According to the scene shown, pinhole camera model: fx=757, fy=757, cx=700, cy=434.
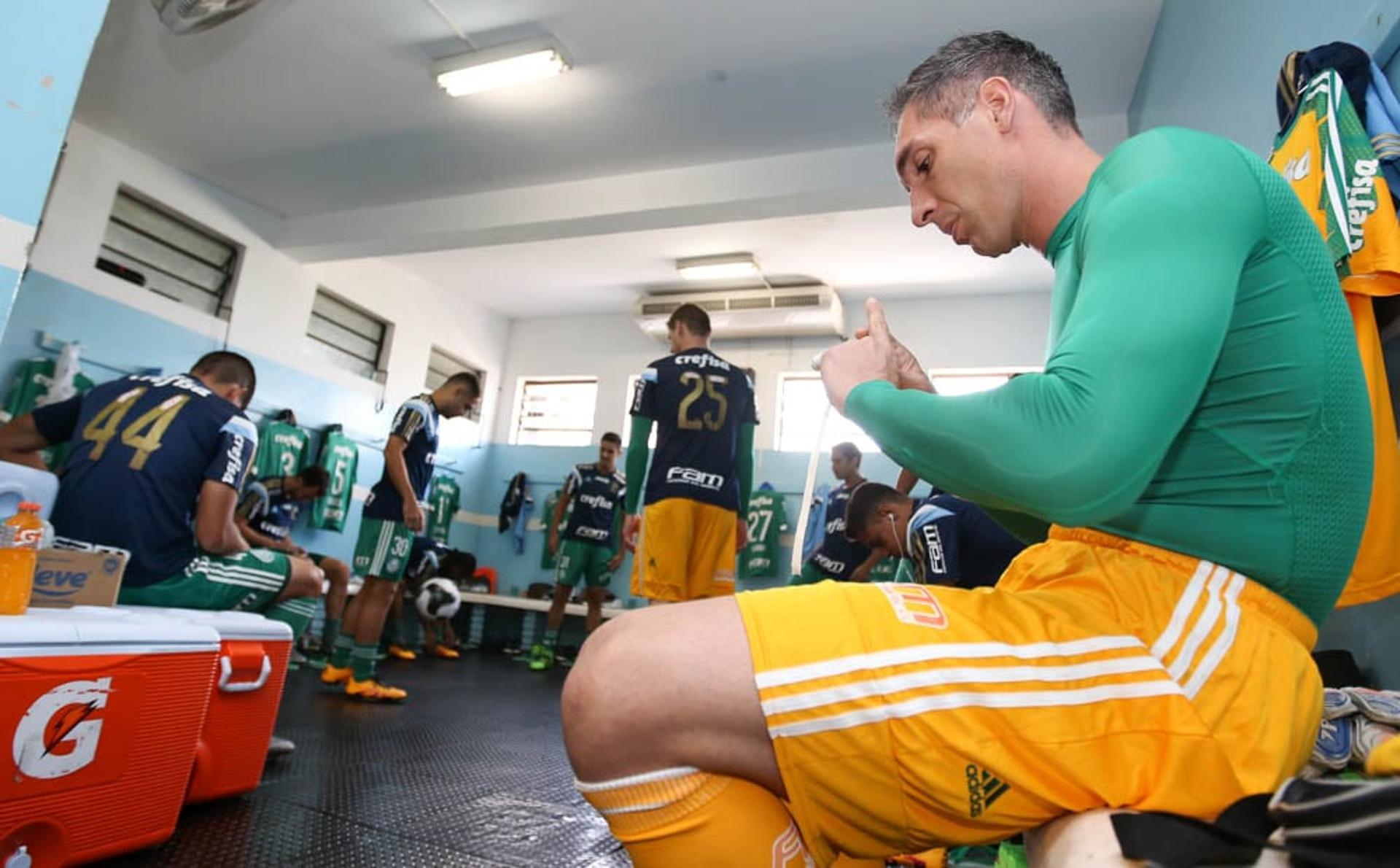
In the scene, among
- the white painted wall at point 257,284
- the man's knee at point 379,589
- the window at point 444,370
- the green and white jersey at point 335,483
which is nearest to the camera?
the man's knee at point 379,589

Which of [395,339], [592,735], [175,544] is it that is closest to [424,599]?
[395,339]

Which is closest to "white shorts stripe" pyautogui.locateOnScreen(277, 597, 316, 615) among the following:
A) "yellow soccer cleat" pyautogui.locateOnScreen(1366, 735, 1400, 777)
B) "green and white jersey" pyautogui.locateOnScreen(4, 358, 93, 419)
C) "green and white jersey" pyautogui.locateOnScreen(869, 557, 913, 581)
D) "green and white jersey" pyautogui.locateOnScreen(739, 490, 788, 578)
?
"yellow soccer cleat" pyautogui.locateOnScreen(1366, 735, 1400, 777)

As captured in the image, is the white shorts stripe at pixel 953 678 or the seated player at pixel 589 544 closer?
the white shorts stripe at pixel 953 678

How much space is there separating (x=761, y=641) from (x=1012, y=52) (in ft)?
2.59

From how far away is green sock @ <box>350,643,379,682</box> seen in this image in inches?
141

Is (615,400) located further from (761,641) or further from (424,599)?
(761,641)

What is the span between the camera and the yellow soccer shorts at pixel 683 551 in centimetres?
316

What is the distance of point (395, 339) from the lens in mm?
7480

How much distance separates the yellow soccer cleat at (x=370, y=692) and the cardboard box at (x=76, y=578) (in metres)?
1.90

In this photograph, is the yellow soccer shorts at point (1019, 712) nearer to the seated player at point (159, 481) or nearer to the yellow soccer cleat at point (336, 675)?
the seated player at point (159, 481)

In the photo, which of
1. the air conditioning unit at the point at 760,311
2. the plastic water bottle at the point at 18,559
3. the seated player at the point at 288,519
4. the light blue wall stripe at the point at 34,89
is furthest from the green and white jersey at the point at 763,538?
the plastic water bottle at the point at 18,559

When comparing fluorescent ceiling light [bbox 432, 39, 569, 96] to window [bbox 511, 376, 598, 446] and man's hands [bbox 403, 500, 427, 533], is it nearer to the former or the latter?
man's hands [bbox 403, 500, 427, 533]

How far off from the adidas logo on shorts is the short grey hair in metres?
0.72

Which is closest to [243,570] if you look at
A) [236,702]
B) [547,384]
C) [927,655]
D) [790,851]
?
[236,702]
